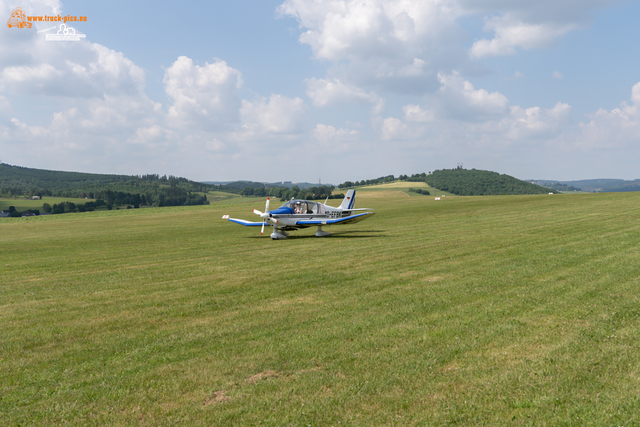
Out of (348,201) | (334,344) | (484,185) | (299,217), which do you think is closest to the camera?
(334,344)

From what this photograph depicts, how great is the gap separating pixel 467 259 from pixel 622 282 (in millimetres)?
5288

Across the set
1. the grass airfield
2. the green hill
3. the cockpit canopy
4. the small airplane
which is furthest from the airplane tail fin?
the green hill

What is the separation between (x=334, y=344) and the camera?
289 inches

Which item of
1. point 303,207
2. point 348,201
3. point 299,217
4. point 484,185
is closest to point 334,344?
point 299,217

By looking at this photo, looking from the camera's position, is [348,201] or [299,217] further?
[348,201]

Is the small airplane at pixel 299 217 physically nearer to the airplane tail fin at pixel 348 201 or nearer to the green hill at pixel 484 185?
the airplane tail fin at pixel 348 201

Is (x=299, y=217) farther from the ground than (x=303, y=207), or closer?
closer

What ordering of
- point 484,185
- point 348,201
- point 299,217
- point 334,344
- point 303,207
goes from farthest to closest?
point 484,185 → point 348,201 → point 303,207 → point 299,217 → point 334,344

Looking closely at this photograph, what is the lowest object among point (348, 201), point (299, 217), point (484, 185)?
point (299, 217)

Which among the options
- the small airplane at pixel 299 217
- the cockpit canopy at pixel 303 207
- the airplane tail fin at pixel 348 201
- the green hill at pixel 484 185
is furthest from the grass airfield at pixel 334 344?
the green hill at pixel 484 185

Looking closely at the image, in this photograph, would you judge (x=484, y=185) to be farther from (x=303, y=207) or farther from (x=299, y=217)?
(x=299, y=217)

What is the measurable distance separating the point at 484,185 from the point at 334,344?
182 meters

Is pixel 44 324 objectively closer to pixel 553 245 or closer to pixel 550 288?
pixel 550 288

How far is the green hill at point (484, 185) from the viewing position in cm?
16200
